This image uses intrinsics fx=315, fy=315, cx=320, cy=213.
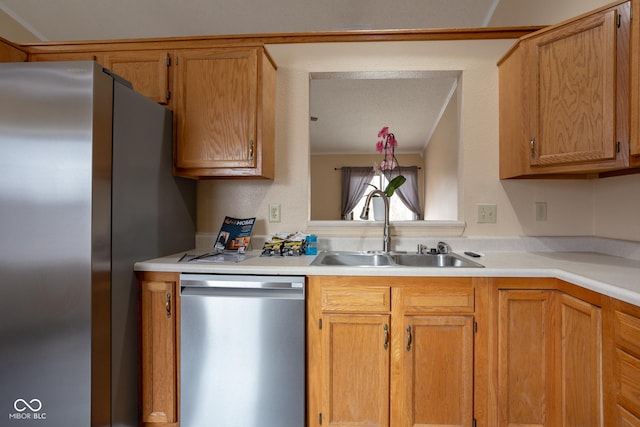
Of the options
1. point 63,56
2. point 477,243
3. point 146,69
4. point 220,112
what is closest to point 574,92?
point 477,243

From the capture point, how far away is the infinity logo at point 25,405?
127 centimetres

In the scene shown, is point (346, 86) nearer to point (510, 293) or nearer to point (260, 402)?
point (510, 293)

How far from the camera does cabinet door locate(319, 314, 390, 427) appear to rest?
144 cm

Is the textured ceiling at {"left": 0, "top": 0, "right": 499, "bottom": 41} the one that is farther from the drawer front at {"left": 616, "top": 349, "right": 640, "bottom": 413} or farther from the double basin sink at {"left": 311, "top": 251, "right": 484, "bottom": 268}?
the drawer front at {"left": 616, "top": 349, "right": 640, "bottom": 413}

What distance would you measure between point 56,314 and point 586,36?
8.57ft

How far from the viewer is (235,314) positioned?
146cm

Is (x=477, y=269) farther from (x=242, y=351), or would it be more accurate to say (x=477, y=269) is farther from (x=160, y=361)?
(x=160, y=361)

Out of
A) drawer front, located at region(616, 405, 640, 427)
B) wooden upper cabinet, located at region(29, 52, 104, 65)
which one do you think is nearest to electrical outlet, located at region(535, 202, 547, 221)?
drawer front, located at region(616, 405, 640, 427)

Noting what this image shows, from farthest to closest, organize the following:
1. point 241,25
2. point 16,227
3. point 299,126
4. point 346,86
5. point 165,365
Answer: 1. point 346,86
2. point 241,25
3. point 299,126
4. point 165,365
5. point 16,227

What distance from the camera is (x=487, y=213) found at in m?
2.02

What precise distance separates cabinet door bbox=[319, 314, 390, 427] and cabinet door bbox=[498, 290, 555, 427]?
1.71 feet

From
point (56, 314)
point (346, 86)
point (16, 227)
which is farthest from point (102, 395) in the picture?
point (346, 86)

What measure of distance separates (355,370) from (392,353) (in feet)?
0.62

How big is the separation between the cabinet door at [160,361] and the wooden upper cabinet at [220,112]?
72cm
